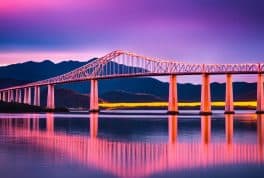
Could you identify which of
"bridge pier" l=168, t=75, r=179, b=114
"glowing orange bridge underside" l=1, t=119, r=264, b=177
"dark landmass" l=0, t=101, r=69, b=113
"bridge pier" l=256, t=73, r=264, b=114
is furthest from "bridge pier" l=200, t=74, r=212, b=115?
"glowing orange bridge underside" l=1, t=119, r=264, b=177

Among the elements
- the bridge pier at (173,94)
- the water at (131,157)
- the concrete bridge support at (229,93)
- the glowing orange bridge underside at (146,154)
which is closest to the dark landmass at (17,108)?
the bridge pier at (173,94)

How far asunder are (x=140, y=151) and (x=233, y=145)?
5.25 meters

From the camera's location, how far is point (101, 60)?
10850 centimetres

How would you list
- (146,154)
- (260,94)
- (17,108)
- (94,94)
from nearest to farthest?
(146,154), (260,94), (94,94), (17,108)

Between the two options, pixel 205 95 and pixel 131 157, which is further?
pixel 205 95

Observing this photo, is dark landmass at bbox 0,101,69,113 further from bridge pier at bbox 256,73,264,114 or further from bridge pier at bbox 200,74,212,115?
bridge pier at bbox 256,73,264,114

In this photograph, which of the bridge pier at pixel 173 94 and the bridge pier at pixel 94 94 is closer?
the bridge pier at pixel 173 94

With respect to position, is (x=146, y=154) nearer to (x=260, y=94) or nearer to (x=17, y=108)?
(x=260, y=94)

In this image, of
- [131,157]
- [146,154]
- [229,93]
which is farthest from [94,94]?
[131,157]

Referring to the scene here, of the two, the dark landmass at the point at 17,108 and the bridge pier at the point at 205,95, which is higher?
the bridge pier at the point at 205,95

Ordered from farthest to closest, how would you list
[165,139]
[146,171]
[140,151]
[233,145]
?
[165,139], [233,145], [140,151], [146,171]

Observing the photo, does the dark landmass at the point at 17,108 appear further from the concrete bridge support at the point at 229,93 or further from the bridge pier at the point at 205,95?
the concrete bridge support at the point at 229,93

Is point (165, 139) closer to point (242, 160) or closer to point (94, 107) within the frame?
point (242, 160)

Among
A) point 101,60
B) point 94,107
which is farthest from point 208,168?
point 101,60
